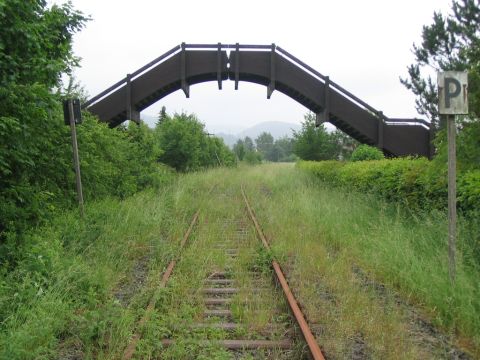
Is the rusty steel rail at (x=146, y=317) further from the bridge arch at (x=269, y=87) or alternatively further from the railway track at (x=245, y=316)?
the bridge arch at (x=269, y=87)

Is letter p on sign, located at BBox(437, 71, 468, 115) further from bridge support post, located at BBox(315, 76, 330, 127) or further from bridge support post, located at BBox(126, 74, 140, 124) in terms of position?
bridge support post, located at BBox(126, 74, 140, 124)

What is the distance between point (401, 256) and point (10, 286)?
5.34m

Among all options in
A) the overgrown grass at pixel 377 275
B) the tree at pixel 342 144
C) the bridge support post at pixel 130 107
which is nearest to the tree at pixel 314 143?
the tree at pixel 342 144

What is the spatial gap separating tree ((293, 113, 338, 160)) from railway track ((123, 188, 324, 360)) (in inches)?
1160

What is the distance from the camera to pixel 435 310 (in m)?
4.93

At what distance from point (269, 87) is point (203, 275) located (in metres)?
13.4

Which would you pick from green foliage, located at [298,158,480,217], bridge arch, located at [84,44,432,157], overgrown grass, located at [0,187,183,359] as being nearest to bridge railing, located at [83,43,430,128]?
bridge arch, located at [84,44,432,157]

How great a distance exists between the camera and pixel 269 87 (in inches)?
723

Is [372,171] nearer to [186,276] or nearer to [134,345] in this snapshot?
[186,276]

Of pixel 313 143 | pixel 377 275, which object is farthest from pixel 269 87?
pixel 313 143

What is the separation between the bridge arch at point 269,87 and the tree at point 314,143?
17.3 meters

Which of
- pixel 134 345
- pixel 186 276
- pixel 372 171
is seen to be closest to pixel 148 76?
pixel 372 171

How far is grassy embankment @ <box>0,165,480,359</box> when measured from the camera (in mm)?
4105

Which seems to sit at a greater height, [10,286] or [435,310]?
[10,286]
